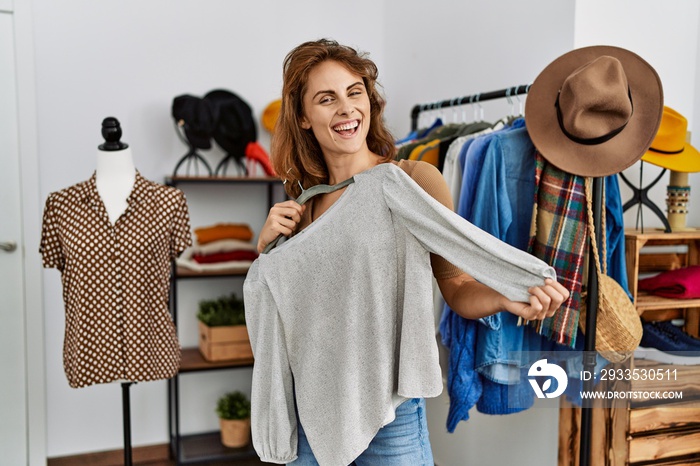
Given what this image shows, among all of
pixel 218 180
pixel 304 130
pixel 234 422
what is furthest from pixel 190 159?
pixel 304 130

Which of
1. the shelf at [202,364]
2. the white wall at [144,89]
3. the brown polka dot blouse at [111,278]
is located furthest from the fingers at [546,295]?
the white wall at [144,89]

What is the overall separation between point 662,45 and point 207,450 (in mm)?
2800

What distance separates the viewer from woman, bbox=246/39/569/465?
1.43 metres

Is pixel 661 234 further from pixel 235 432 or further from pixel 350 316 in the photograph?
pixel 235 432

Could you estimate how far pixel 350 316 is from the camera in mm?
1409

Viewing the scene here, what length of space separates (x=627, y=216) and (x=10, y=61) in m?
2.81

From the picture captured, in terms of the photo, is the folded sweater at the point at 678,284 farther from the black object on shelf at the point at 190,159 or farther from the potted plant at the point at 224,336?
the black object on shelf at the point at 190,159

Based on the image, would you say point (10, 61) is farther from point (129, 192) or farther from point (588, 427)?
point (588, 427)

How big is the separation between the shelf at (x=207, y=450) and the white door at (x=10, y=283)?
0.77 m

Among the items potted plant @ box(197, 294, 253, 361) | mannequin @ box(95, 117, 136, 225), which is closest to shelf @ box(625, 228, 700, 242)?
mannequin @ box(95, 117, 136, 225)

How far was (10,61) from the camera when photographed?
10.7 ft

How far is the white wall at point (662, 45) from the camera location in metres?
2.46

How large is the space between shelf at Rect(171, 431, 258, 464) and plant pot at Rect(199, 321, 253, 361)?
19.5 inches

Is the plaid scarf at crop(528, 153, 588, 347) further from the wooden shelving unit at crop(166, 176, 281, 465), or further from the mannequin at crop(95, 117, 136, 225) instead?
the wooden shelving unit at crop(166, 176, 281, 465)
